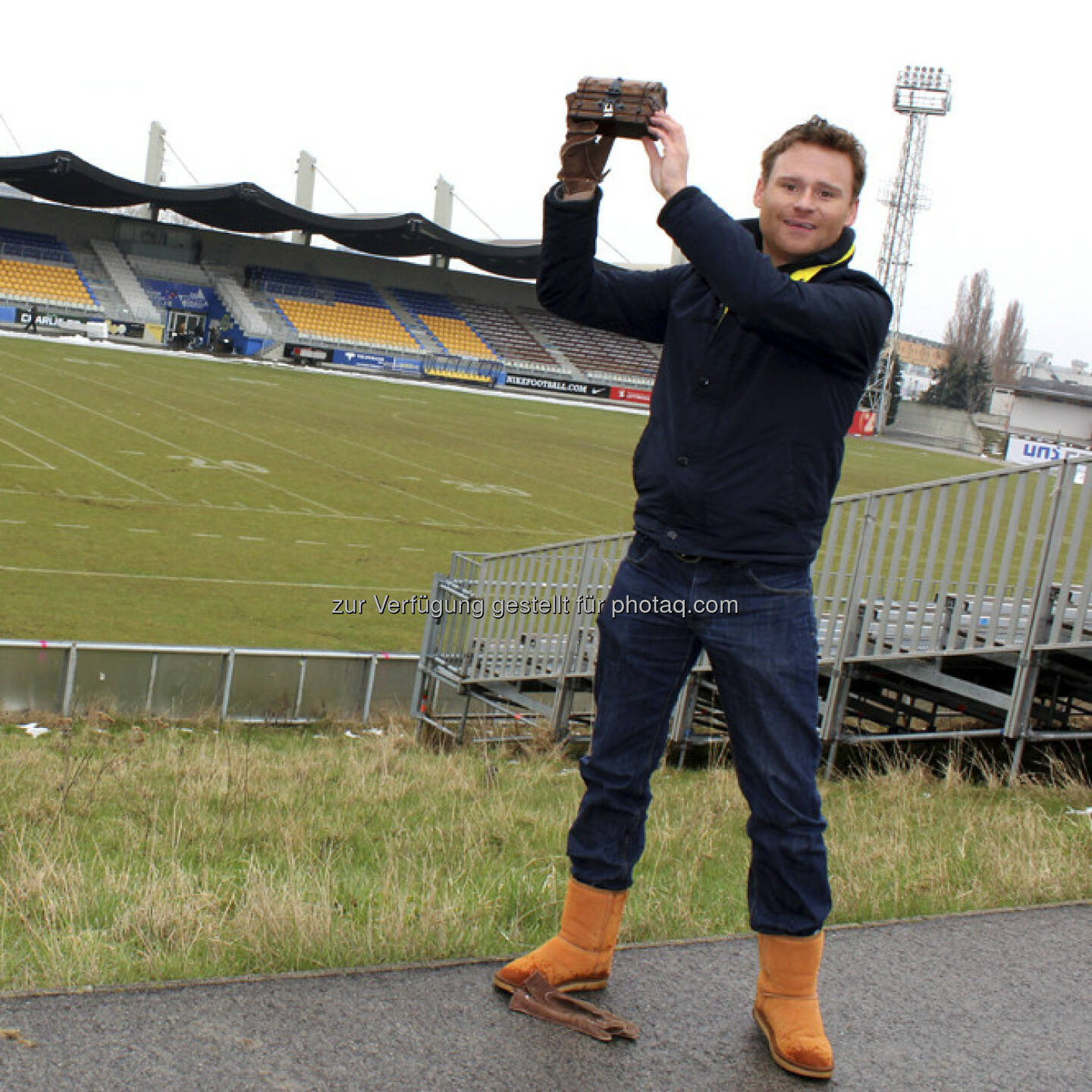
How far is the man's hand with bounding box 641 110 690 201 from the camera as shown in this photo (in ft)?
9.27

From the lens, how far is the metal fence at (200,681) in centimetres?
1094

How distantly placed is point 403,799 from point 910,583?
325cm

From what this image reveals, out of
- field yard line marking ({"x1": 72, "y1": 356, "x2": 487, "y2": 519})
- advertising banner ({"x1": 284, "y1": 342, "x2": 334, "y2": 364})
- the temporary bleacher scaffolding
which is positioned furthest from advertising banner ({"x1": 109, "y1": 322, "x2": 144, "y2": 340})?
the temporary bleacher scaffolding

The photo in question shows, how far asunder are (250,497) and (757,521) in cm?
2151

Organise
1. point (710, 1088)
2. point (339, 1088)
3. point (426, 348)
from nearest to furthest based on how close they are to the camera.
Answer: point (339, 1088)
point (710, 1088)
point (426, 348)

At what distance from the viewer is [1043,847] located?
5000mm

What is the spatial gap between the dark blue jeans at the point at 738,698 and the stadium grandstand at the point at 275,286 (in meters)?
56.2

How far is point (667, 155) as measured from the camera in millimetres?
2842

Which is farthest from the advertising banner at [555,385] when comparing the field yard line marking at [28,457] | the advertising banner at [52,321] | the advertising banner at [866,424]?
the field yard line marking at [28,457]

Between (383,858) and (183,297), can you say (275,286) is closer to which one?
(183,297)

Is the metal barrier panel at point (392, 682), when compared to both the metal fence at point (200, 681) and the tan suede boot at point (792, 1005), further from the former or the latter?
the tan suede boot at point (792, 1005)

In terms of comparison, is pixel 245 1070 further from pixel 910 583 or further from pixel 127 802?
pixel 910 583

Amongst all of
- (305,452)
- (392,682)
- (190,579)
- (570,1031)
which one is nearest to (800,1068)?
(570,1031)

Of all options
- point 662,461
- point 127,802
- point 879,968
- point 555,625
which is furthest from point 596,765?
point 555,625
